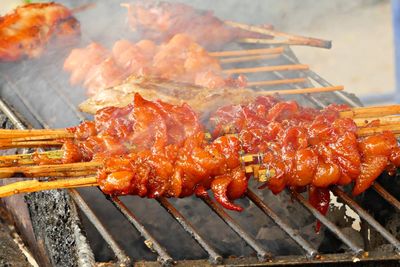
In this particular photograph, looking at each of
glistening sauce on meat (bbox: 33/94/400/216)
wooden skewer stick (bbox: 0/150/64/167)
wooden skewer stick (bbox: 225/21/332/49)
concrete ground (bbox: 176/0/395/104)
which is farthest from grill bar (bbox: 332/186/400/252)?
concrete ground (bbox: 176/0/395/104)

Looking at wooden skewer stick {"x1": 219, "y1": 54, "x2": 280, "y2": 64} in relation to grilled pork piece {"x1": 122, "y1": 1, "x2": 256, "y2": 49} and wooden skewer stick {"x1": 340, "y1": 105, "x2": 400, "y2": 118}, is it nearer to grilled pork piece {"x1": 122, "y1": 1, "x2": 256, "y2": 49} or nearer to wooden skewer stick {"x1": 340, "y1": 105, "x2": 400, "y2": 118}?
grilled pork piece {"x1": 122, "y1": 1, "x2": 256, "y2": 49}

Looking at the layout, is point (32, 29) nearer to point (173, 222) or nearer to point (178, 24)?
point (178, 24)

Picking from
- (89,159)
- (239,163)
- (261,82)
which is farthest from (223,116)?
(261,82)

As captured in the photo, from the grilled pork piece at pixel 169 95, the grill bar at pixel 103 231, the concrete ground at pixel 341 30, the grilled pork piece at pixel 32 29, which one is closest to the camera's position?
the grill bar at pixel 103 231

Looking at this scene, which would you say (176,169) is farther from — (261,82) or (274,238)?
(261,82)

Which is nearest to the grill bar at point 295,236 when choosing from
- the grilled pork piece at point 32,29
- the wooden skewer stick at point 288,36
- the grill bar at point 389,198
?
the grill bar at point 389,198

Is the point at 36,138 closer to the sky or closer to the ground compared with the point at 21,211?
closer to the sky

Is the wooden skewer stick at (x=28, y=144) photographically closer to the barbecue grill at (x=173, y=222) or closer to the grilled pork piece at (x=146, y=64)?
the barbecue grill at (x=173, y=222)

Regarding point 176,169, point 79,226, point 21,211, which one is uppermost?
point 176,169
